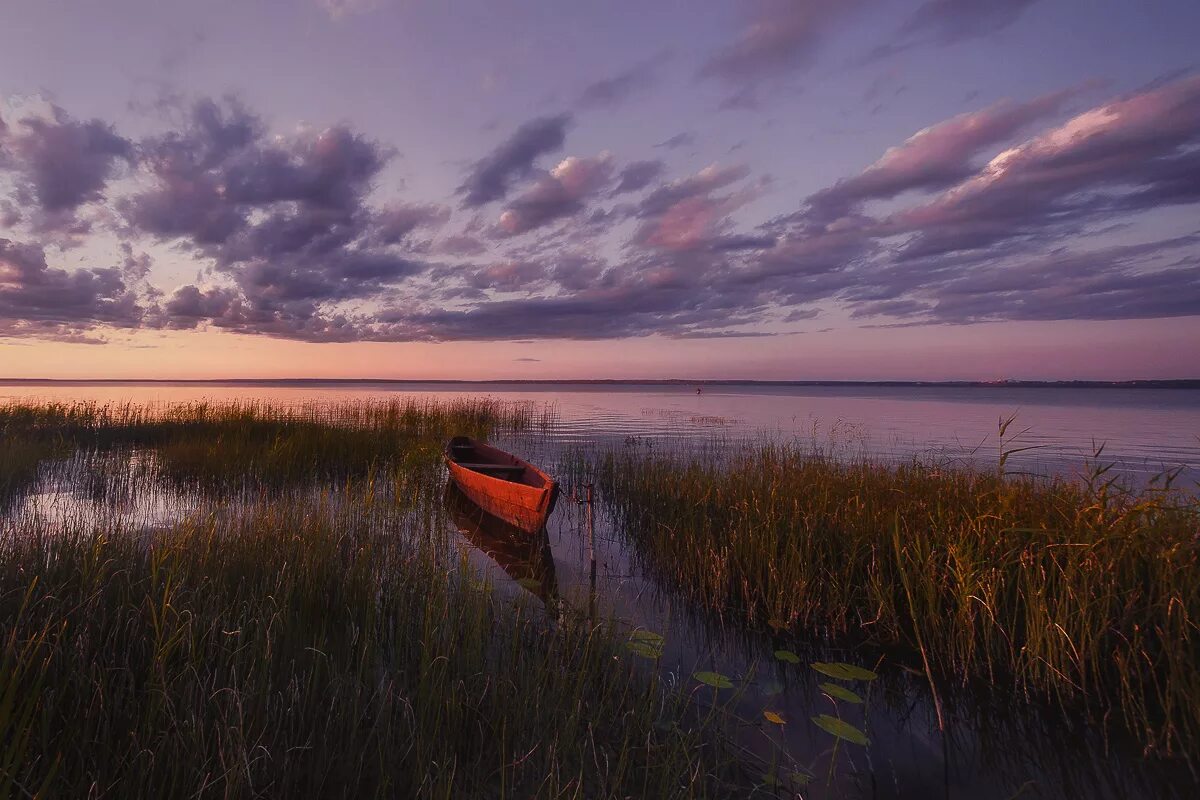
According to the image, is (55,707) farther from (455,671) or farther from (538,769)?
(538,769)

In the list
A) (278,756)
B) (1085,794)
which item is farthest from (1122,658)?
(278,756)

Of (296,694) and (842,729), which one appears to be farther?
(842,729)

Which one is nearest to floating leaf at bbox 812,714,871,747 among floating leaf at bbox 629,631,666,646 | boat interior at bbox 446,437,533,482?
floating leaf at bbox 629,631,666,646

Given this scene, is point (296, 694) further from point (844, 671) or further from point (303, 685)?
point (844, 671)

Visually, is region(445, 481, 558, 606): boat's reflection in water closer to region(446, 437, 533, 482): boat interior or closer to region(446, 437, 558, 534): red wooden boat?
region(446, 437, 558, 534): red wooden boat

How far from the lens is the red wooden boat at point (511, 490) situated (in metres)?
8.69

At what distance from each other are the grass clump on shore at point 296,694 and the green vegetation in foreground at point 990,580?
2.41m

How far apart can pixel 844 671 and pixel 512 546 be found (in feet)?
19.3

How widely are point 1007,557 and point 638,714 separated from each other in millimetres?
4068

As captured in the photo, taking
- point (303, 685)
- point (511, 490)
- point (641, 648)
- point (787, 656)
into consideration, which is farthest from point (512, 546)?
point (303, 685)

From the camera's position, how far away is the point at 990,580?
4652 millimetres

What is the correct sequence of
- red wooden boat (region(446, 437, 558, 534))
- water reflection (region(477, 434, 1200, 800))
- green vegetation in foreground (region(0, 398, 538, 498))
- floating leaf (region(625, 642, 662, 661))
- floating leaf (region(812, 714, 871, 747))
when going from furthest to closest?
green vegetation in foreground (region(0, 398, 538, 498)) < red wooden boat (region(446, 437, 558, 534)) < floating leaf (region(625, 642, 662, 661)) < floating leaf (region(812, 714, 871, 747)) < water reflection (region(477, 434, 1200, 800))

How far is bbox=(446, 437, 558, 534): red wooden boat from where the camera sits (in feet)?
28.5

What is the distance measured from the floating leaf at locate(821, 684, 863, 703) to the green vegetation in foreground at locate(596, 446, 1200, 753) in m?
0.77
